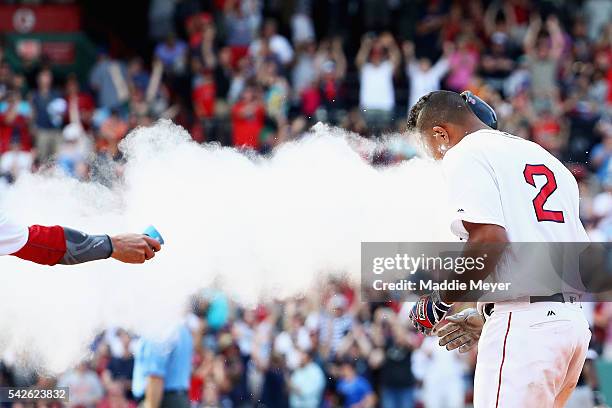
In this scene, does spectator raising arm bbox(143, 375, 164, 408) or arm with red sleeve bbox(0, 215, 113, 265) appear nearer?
arm with red sleeve bbox(0, 215, 113, 265)

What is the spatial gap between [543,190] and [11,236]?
3.01 meters

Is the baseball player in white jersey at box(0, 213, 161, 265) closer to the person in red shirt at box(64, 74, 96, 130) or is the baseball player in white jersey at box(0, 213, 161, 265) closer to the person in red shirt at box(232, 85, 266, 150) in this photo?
the person in red shirt at box(232, 85, 266, 150)

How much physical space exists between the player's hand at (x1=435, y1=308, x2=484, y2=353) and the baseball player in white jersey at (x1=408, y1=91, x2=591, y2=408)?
1.33ft

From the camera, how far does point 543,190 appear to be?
20.3 ft

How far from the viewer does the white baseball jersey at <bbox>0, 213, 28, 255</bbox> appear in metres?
6.50

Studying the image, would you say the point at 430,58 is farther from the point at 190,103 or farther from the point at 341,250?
the point at 341,250

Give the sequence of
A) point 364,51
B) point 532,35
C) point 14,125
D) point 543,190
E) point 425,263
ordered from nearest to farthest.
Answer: point 543,190 → point 425,263 → point 14,125 → point 364,51 → point 532,35

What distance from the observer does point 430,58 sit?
2125cm

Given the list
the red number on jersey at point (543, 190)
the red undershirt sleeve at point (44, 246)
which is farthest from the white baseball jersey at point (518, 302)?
the red undershirt sleeve at point (44, 246)

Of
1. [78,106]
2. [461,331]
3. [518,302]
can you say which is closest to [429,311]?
[461,331]

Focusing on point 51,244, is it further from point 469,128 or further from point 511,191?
point 511,191

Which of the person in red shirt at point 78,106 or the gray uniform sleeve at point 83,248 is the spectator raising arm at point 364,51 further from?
the gray uniform sleeve at point 83,248

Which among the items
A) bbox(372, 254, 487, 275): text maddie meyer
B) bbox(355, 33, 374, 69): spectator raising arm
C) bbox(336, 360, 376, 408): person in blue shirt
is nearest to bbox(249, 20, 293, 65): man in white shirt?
bbox(355, 33, 374, 69): spectator raising arm

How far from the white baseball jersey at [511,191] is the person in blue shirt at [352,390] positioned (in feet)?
32.0
